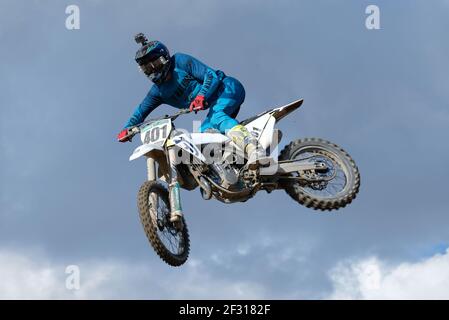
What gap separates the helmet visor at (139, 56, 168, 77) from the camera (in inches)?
729

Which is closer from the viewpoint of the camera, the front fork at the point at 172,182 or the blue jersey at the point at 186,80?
the front fork at the point at 172,182

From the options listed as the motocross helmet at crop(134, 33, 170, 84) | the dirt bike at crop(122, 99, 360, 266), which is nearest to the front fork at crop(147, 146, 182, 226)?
the dirt bike at crop(122, 99, 360, 266)

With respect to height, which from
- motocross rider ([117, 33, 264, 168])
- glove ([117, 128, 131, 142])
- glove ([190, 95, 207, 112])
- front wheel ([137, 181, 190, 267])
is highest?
motocross rider ([117, 33, 264, 168])

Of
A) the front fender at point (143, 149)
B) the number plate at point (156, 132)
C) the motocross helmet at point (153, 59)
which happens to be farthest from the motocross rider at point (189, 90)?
the front fender at point (143, 149)

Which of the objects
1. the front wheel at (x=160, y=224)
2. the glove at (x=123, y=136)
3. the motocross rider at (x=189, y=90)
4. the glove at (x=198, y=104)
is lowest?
the front wheel at (x=160, y=224)

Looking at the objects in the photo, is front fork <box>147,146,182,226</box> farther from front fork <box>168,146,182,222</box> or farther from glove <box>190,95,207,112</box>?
glove <box>190,95,207,112</box>

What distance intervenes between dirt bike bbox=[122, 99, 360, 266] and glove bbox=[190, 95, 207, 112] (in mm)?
154

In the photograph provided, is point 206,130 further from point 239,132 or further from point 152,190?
point 152,190

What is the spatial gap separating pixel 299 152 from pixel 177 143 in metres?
2.99

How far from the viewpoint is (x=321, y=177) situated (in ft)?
61.1

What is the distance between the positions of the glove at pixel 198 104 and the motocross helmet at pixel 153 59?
3.89ft

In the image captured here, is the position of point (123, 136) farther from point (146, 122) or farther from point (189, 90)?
point (189, 90)

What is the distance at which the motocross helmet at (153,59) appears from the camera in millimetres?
18406

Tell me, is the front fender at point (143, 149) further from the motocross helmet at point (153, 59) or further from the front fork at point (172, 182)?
the motocross helmet at point (153, 59)
